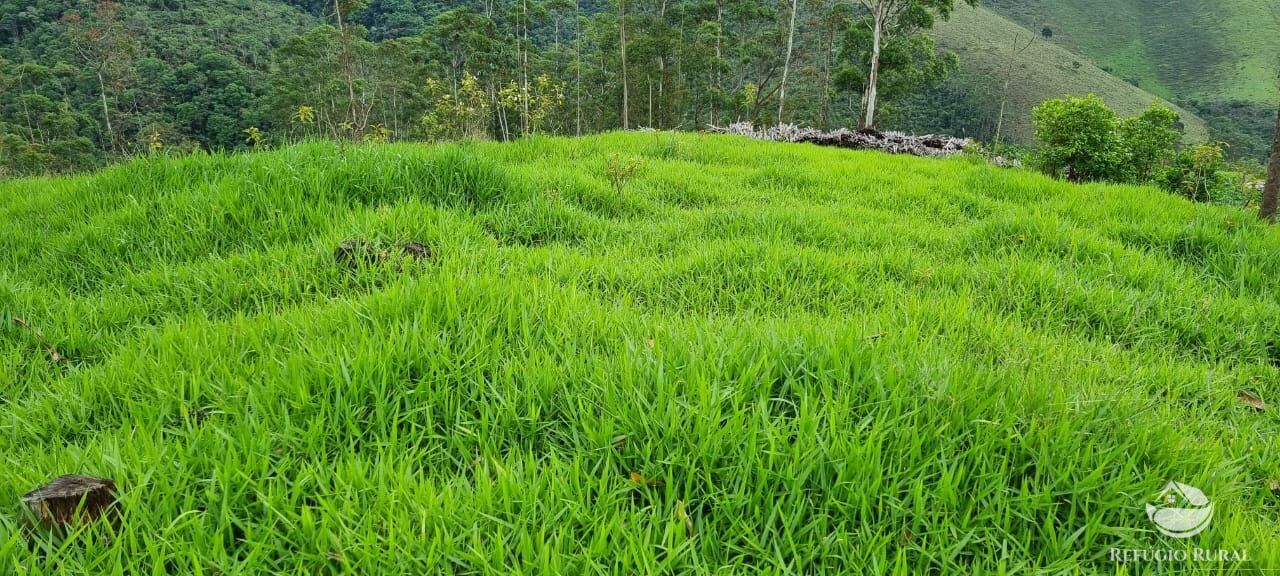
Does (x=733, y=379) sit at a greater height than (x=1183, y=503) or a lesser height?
greater

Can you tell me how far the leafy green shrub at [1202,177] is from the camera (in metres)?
8.66

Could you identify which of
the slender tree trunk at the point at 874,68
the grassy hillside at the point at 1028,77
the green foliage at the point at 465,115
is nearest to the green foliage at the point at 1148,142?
the slender tree trunk at the point at 874,68

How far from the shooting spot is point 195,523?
1223mm

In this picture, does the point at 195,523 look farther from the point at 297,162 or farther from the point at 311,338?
the point at 297,162

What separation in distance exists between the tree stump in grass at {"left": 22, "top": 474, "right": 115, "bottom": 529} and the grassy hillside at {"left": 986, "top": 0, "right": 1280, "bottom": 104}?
153266 millimetres

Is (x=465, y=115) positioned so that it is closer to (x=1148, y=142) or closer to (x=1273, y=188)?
(x=1148, y=142)

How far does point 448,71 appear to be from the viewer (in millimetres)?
53406

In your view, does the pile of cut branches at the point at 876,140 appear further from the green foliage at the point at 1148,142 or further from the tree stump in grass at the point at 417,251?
the tree stump in grass at the point at 417,251

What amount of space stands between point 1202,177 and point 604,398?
1206cm

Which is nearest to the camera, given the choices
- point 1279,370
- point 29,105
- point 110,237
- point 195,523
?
point 195,523

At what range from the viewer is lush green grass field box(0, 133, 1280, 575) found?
127 centimetres

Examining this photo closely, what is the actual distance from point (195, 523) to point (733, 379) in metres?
1.42

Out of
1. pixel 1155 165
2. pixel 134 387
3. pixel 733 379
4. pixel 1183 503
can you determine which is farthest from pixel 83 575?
pixel 1155 165

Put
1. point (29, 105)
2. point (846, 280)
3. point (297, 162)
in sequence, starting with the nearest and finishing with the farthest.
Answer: point (846, 280), point (297, 162), point (29, 105)
